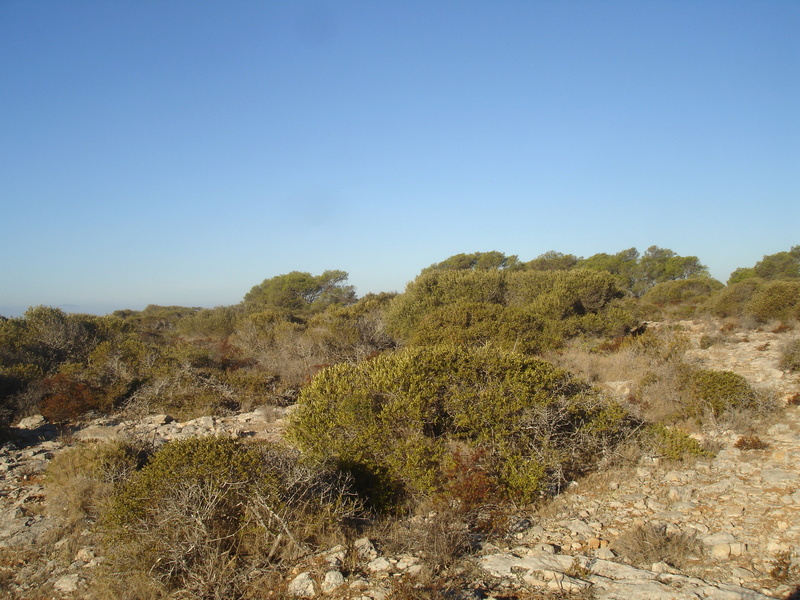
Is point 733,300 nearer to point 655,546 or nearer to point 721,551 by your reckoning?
point 721,551

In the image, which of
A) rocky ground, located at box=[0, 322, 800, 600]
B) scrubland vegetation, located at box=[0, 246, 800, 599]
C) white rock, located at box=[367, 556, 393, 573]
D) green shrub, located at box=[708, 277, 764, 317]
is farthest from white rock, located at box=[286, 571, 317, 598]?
green shrub, located at box=[708, 277, 764, 317]

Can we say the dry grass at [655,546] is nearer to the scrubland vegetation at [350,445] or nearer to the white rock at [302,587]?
the scrubland vegetation at [350,445]

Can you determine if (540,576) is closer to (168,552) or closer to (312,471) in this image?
(312,471)

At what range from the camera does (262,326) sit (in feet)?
63.3

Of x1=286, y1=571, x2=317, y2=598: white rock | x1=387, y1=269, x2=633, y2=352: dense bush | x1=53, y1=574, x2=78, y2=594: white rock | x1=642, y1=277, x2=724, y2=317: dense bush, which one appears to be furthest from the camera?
x1=642, y1=277, x2=724, y2=317: dense bush

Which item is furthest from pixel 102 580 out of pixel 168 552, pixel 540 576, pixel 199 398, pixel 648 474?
pixel 199 398

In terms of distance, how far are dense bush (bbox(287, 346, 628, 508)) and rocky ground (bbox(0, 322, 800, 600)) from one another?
51 centimetres

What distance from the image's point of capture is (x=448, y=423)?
5.83 m

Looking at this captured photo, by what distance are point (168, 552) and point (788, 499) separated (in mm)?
5852

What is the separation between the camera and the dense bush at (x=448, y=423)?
5301 mm

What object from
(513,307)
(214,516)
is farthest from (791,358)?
(214,516)

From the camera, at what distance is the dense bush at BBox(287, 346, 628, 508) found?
530cm

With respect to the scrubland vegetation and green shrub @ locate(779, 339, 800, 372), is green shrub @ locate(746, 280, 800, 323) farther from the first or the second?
the scrubland vegetation

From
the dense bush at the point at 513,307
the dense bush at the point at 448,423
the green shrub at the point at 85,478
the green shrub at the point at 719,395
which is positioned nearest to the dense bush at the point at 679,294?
the dense bush at the point at 513,307
